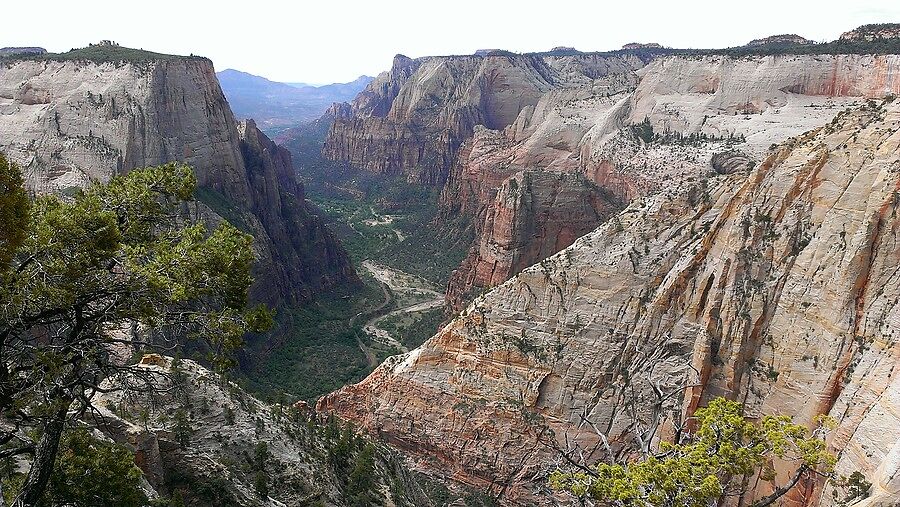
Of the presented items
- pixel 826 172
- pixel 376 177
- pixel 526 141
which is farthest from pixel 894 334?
pixel 376 177

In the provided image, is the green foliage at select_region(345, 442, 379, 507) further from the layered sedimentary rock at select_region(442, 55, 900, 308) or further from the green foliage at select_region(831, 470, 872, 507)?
the layered sedimentary rock at select_region(442, 55, 900, 308)

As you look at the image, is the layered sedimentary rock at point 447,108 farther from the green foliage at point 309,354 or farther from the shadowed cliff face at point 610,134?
the green foliage at point 309,354

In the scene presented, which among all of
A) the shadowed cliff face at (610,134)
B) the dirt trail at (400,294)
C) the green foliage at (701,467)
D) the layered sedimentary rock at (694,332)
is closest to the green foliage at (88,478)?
the green foliage at (701,467)

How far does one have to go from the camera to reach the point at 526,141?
303ft

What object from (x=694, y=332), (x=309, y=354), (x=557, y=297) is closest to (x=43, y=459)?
(x=694, y=332)

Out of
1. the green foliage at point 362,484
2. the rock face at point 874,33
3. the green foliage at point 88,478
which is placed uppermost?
the rock face at point 874,33

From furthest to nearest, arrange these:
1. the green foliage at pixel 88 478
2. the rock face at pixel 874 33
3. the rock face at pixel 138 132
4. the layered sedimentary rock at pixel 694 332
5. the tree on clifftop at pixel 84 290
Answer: the rock face at pixel 874 33 → the rock face at pixel 138 132 → the layered sedimentary rock at pixel 694 332 → the green foliage at pixel 88 478 → the tree on clifftop at pixel 84 290

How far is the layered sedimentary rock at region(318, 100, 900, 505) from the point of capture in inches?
811

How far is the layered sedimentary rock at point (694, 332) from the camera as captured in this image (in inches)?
811

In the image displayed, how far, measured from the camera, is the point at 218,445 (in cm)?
2106

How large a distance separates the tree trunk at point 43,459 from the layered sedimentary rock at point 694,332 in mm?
13211

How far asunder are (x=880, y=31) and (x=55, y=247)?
97.0 m

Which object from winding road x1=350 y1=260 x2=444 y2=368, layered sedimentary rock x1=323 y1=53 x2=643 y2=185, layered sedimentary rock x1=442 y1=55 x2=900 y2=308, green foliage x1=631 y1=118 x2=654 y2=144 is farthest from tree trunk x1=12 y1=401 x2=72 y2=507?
layered sedimentary rock x1=323 y1=53 x2=643 y2=185

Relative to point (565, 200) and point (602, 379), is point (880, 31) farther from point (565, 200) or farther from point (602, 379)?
point (602, 379)
